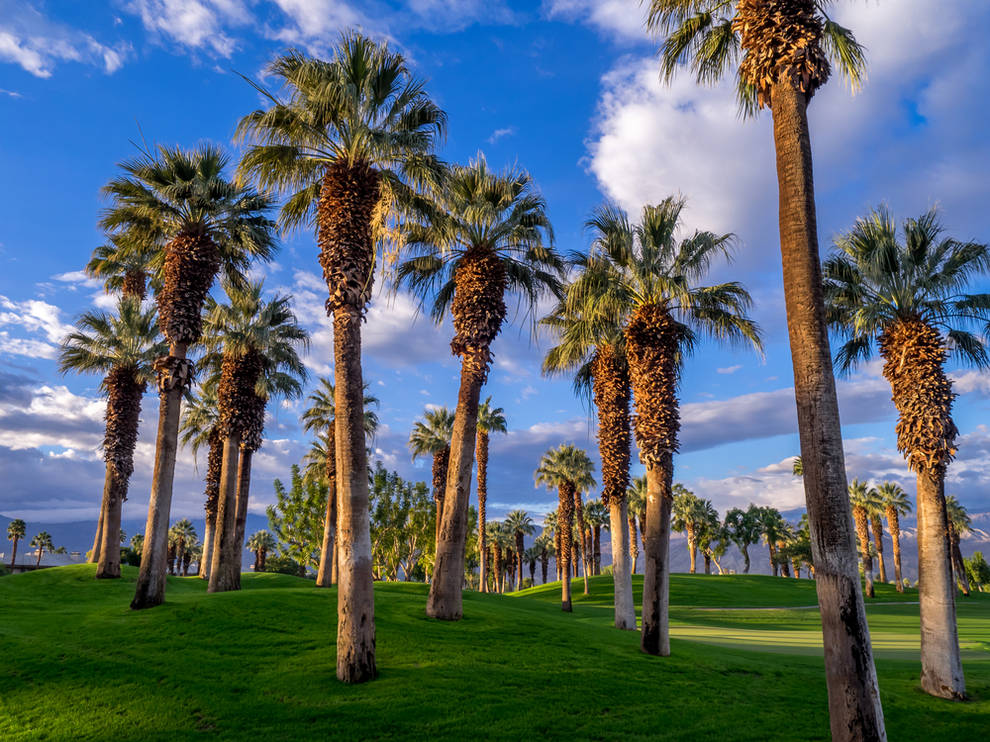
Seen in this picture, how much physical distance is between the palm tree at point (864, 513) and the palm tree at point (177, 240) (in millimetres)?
68674

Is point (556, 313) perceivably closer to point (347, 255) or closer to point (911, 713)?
point (347, 255)

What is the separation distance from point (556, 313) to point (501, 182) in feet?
25.3

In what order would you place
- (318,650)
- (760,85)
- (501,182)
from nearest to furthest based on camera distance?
1. (760,85)
2. (318,650)
3. (501,182)

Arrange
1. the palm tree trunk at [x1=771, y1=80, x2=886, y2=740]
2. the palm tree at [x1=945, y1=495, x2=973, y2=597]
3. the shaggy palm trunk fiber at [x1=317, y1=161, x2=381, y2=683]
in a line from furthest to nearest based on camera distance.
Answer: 1. the palm tree at [x1=945, y1=495, x2=973, y2=597]
2. the shaggy palm trunk fiber at [x1=317, y1=161, x2=381, y2=683]
3. the palm tree trunk at [x1=771, y1=80, x2=886, y2=740]

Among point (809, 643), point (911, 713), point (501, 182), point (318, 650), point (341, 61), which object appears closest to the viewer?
point (911, 713)

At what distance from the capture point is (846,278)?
66.4 ft

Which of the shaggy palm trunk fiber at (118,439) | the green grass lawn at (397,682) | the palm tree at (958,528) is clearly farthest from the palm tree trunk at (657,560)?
the palm tree at (958,528)

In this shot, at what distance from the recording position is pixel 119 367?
33250 mm

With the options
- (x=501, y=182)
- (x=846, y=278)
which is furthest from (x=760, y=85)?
(x=501, y=182)

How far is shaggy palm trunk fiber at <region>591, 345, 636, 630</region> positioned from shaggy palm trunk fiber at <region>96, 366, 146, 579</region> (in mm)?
24898

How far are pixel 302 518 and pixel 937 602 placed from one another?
47108 mm

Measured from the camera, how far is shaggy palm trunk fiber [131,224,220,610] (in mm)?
20594

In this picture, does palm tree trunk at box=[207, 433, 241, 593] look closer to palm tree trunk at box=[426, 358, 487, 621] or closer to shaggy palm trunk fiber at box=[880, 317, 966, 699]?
palm tree trunk at box=[426, 358, 487, 621]

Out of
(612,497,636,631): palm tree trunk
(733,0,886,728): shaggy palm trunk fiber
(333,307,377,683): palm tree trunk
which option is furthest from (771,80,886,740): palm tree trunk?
(612,497,636,631): palm tree trunk
